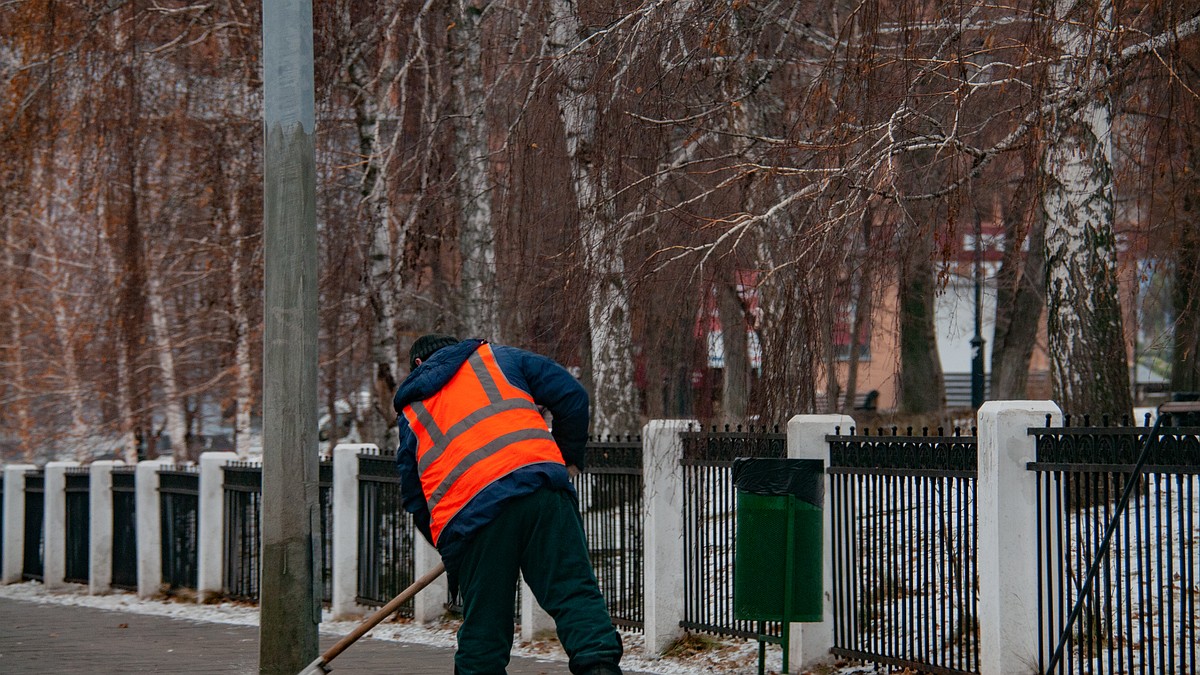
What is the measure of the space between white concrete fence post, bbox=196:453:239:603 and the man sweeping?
29.2 feet

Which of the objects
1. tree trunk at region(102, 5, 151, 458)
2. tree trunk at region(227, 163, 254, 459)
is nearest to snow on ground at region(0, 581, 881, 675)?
tree trunk at region(227, 163, 254, 459)

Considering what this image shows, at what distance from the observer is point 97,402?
28406mm

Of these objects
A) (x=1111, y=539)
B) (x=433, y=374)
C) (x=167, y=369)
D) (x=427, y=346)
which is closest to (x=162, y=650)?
(x=427, y=346)

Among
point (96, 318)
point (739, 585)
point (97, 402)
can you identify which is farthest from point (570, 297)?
point (97, 402)

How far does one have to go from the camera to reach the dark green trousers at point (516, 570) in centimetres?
588

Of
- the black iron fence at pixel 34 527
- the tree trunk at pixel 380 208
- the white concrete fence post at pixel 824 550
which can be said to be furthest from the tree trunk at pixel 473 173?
the black iron fence at pixel 34 527

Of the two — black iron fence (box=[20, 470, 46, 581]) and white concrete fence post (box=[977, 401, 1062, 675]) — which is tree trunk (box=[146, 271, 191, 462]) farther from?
white concrete fence post (box=[977, 401, 1062, 675])

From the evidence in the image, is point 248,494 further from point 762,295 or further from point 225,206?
point 762,295

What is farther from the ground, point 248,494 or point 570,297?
point 570,297

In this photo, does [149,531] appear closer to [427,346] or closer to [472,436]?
[427,346]

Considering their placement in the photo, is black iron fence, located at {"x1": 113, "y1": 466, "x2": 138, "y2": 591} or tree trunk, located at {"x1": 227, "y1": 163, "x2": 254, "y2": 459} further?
tree trunk, located at {"x1": 227, "y1": 163, "x2": 254, "y2": 459}

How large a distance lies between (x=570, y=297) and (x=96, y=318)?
563 inches

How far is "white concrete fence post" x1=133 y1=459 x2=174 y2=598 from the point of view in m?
15.5

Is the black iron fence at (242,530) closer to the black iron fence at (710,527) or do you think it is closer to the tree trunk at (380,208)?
the tree trunk at (380,208)
